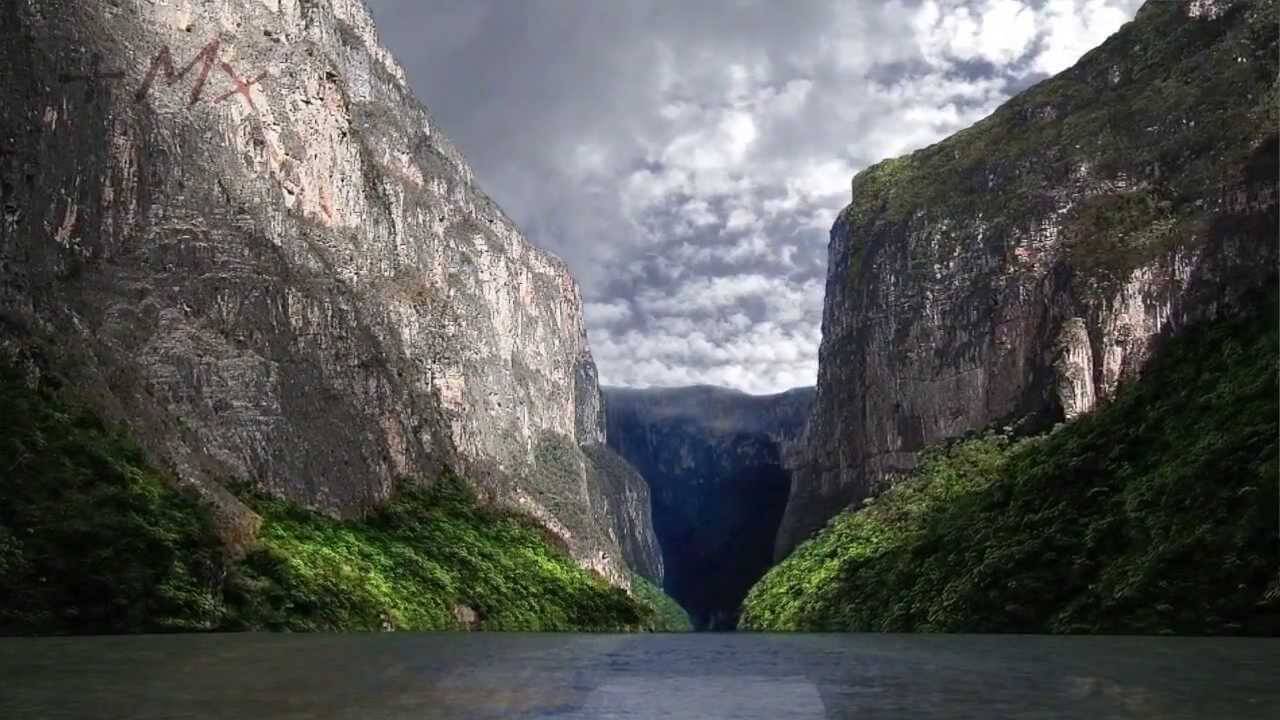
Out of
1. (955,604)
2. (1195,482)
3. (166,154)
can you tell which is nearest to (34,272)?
(166,154)

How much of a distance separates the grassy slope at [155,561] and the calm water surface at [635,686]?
30286 millimetres

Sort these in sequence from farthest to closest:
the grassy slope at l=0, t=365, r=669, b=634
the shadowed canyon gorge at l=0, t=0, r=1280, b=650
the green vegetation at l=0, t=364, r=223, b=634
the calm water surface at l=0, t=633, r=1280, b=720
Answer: the shadowed canyon gorge at l=0, t=0, r=1280, b=650 < the grassy slope at l=0, t=365, r=669, b=634 < the green vegetation at l=0, t=364, r=223, b=634 < the calm water surface at l=0, t=633, r=1280, b=720

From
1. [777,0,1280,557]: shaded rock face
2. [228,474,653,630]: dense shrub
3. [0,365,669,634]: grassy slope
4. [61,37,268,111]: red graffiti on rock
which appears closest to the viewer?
[0,365,669,634]: grassy slope

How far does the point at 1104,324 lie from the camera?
121188mm

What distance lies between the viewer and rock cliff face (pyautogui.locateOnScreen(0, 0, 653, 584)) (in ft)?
269

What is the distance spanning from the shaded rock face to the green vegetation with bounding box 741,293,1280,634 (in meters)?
15.0

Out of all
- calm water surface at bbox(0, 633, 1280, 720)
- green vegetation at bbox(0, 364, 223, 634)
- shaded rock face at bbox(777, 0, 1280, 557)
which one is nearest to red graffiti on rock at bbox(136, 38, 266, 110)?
green vegetation at bbox(0, 364, 223, 634)

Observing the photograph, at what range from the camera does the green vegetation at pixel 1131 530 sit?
1746 inches

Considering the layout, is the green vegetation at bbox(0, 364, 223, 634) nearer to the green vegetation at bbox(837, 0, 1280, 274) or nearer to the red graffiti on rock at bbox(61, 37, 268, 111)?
the red graffiti on rock at bbox(61, 37, 268, 111)

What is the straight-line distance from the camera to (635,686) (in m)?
14.9

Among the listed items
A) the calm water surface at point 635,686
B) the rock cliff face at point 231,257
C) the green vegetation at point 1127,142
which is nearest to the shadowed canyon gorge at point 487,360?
the rock cliff face at point 231,257

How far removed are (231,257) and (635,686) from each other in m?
90.1

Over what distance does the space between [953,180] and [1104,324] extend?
4158cm

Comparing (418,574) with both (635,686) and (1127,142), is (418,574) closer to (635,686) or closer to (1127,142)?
(635,686)
